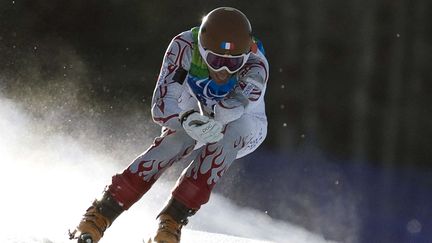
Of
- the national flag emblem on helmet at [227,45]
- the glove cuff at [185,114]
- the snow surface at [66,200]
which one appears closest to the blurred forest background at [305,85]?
the snow surface at [66,200]

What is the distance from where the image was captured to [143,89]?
11.0 m

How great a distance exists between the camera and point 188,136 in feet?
16.0

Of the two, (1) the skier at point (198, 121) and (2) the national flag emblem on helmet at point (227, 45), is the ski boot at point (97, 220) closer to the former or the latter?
(1) the skier at point (198, 121)

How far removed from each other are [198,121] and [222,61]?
529 mm

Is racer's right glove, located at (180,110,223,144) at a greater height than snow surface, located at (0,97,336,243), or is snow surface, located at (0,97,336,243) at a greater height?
snow surface, located at (0,97,336,243)

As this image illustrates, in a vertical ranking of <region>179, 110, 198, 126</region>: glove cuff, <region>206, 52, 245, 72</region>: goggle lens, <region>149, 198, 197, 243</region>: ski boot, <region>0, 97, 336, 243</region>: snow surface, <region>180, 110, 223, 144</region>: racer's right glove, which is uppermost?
<region>0, 97, 336, 243</region>: snow surface

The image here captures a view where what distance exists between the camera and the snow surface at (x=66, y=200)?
5078mm

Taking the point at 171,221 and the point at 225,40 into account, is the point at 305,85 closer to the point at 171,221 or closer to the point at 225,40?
the point at 225,40

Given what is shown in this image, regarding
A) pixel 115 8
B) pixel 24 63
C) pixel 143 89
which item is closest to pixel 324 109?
pixel 143 89

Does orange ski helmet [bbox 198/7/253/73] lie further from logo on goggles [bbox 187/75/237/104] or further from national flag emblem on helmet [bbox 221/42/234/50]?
logo on goggles [bbox 187/75/237/104]

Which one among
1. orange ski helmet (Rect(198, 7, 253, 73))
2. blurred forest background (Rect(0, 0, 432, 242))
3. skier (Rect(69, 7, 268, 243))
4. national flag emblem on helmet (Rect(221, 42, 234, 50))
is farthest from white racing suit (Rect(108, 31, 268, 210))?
blurred forest background (Rect(0, 0, 432, 242))

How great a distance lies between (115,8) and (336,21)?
3.28 meters

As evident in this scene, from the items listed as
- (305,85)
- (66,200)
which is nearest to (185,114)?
(66,200)

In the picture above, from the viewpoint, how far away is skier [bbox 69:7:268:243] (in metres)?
4.52
